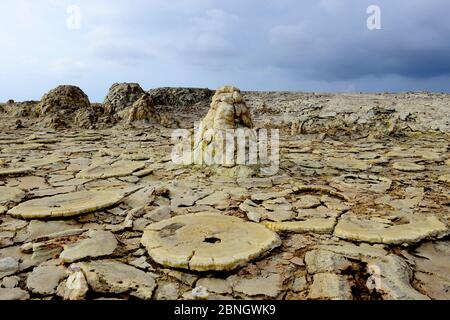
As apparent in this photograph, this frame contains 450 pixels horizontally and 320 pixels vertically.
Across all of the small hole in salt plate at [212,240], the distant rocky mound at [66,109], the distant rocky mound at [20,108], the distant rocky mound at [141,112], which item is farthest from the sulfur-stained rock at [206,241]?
the distant rocky mound at [20,108]

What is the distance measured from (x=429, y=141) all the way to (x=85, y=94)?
1304 cm

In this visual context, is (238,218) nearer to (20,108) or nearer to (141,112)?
(141,112)

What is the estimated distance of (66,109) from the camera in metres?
12.8

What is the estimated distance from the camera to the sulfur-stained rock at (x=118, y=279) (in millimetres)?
2155

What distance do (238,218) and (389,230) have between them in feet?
4.41

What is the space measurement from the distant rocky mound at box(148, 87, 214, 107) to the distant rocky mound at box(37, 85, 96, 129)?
3.23 meters

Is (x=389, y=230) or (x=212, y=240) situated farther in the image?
(x=389, y=230)

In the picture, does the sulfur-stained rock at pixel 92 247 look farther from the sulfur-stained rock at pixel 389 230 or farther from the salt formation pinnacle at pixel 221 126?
the salt formation pinnacle at pixel 221 126

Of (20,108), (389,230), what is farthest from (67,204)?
(20,108)

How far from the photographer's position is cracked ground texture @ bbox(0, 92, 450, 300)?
222cm

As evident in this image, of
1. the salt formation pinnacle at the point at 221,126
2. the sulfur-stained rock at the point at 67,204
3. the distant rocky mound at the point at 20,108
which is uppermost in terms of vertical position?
the distant rocky mound at the point at 20,108

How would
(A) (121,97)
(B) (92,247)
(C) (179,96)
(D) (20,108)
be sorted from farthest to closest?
1. (C) (179,96)
2. (A) (121,97)
3. (D) (20,108)
4. (B) (92,247)

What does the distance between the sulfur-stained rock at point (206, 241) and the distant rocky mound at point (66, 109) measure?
30.0 ft
